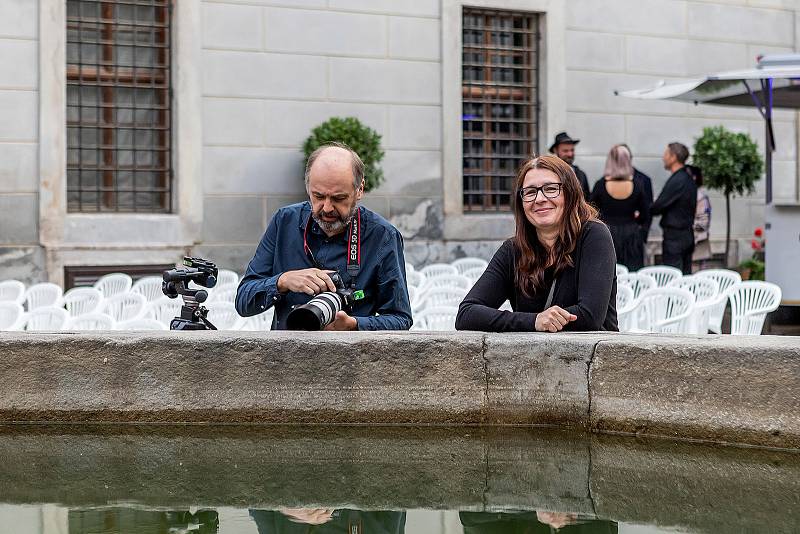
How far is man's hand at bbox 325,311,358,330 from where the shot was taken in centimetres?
396

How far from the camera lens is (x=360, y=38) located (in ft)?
38.7

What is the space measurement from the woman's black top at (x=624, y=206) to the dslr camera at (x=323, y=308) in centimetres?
717

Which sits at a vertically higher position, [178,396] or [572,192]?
[572,192]

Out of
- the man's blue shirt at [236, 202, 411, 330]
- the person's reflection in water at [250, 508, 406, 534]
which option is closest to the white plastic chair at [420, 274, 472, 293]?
the man's blue shirt at [236, 202, 411, 330]

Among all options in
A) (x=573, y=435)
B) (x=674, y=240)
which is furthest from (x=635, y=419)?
(x=674, y=240)

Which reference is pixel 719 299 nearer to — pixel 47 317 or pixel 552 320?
pixel 552 320

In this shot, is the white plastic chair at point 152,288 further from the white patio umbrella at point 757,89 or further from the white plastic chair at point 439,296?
the white patio umbrella at point 757,89

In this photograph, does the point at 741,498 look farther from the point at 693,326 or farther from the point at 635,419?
the point at 693,326

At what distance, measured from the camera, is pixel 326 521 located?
3035 mm

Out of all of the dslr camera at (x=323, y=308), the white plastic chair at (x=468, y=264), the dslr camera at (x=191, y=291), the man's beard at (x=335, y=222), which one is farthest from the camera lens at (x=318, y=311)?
the white plastic chair at (x=468, y=264)

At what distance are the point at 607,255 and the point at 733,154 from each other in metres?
9.05

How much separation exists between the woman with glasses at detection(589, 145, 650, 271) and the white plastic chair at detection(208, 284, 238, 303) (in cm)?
406

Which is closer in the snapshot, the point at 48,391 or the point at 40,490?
the point at 40,490

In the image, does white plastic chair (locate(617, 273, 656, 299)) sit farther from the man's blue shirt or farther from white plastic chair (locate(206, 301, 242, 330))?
the man's blue shirt
